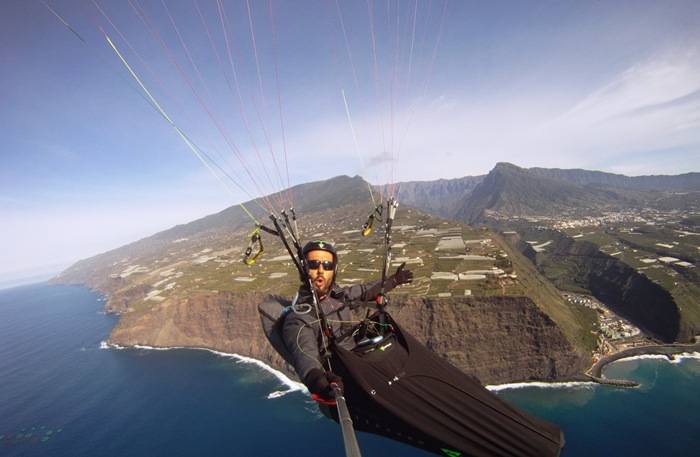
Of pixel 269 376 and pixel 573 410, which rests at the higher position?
pixel 269 376

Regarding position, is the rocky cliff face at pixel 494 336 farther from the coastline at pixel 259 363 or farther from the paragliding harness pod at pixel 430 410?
the paragliding harness pod at pixel 430 410

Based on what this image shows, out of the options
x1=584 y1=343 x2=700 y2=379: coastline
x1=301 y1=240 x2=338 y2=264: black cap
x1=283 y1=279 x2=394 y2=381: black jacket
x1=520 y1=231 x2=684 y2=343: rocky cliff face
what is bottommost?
x1=584 y1=343 x2=700 y2=379: coastline

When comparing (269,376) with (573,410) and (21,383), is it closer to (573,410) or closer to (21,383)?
(573,410)

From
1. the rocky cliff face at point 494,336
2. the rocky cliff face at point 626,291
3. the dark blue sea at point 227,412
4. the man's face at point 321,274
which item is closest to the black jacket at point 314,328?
the man's face at point 321,274

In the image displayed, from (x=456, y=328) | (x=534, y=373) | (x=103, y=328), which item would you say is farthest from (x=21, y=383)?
(x=534, y=373)

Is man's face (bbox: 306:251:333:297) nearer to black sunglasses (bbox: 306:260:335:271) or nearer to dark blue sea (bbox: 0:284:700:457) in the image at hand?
black sunglasses (bbox: 306:260:335:271)

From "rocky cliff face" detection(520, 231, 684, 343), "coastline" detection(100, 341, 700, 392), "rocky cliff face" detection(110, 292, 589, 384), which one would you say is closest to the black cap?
"rocky cliff face" detection(110, 292, 589, 384)

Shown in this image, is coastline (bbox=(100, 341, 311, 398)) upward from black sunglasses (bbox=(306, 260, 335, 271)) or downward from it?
downward

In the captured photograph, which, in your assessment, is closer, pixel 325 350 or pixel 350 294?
pixel 325 350
